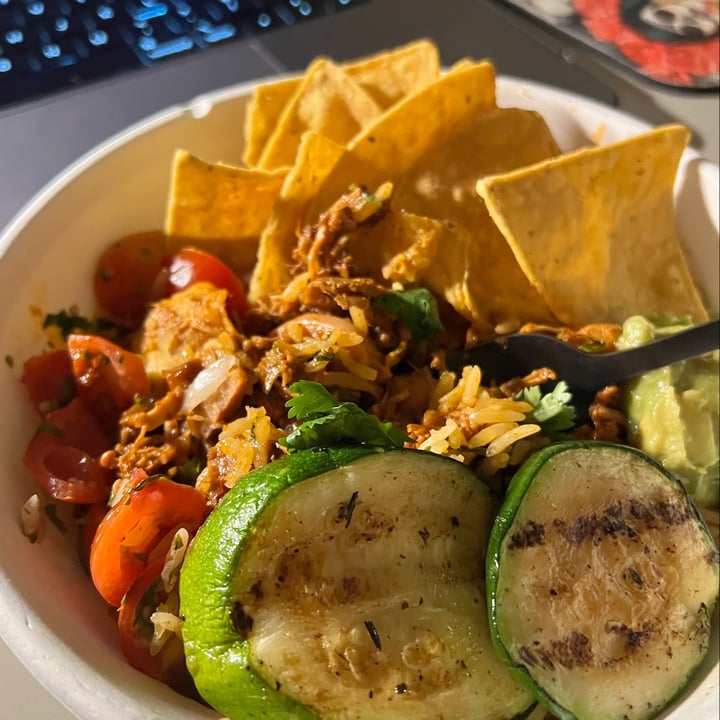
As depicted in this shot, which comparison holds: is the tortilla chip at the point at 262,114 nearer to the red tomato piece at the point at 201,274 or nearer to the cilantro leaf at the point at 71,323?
the red tomato piece at the point at 201,274

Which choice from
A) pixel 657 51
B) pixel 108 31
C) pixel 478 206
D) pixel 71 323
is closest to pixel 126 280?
pixel 71 323

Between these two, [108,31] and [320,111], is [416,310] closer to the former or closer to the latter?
[320,111]

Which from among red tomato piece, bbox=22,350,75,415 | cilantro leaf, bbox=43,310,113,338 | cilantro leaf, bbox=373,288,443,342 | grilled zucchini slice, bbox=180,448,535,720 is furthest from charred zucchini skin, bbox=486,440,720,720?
cilantro leaf, bbox=43,310,113,338

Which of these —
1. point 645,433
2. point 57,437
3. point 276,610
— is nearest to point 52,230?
point 57,437

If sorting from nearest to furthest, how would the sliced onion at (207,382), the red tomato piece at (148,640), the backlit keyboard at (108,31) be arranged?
the red tomato piece at (148,640), the sliced onion at (207,382), the backlit keyboard at (108,31)

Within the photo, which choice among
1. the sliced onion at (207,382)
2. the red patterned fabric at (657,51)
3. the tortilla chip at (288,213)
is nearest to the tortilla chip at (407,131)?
the tortilla chip at (288,213)

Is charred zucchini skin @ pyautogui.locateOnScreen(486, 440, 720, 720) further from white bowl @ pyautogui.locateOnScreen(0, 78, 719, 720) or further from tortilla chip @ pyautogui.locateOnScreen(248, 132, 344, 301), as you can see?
tortilla chip @ pyautogui.locateOnScreen(248, 132, 344, 301)

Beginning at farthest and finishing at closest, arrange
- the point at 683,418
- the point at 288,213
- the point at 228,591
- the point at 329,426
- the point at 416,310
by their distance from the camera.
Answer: the point at 288,213
the point at 416,310
the point at 683,418
the point at 329,426
the point at 228,591
